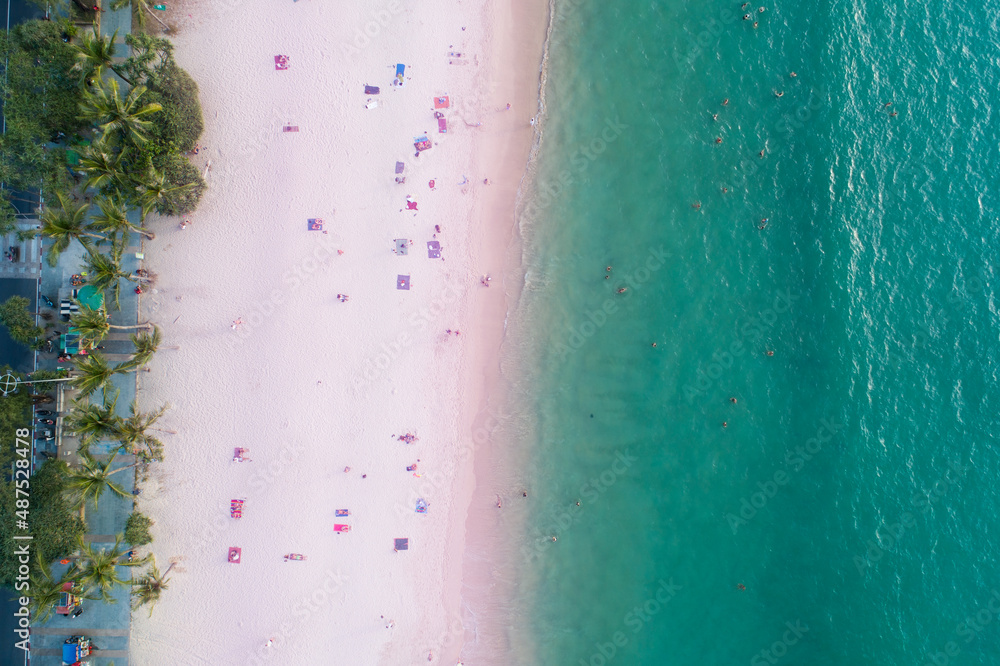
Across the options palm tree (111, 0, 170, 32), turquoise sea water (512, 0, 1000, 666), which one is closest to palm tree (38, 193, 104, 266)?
palm tree (111, 0, 170, 32)

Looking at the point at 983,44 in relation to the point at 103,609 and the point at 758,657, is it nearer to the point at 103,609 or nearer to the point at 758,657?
the point at 758,657

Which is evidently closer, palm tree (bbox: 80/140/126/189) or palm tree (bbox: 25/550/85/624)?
palm tree (bbox: 80/140/126/189)

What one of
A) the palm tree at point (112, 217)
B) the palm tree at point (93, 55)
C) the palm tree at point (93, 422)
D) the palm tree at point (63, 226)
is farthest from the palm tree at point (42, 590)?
the palm tree at point (93, 55)

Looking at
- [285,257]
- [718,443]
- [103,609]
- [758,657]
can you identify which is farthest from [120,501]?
[758,657]

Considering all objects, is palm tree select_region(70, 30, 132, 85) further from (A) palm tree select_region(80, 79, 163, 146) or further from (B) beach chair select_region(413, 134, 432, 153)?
(B) beach chair select_region(413, 134, 432, 153)

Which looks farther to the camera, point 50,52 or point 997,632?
point 997,632

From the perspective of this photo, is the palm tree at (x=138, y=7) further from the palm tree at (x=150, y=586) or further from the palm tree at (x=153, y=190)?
the palm tree at (x=150, y=586)
